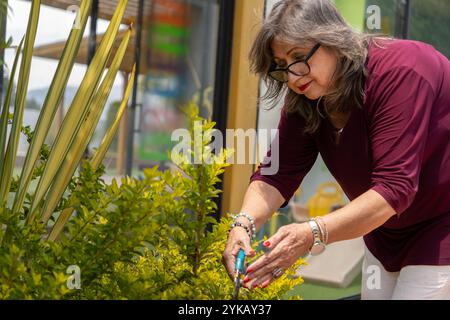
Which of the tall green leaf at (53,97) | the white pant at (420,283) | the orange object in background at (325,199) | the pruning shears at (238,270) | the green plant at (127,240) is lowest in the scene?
the orange object in background at (325,199)

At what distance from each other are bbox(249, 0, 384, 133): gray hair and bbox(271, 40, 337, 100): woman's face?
2 centimetres

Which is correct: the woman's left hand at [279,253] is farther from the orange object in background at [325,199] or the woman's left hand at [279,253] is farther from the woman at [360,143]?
the orange object in background at [325,199]

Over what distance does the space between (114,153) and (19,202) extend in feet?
9.70

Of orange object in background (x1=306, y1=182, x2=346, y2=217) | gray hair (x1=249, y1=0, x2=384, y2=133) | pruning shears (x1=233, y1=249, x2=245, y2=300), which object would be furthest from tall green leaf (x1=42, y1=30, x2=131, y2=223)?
orange object in background (x1=306, y1=182, x2=346, y2=217)

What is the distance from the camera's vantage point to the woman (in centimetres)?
155

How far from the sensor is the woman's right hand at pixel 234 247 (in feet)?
5.19

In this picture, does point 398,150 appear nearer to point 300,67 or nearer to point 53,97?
point 300,67

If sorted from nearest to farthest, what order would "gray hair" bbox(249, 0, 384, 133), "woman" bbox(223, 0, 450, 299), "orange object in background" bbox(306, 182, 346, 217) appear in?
1. "woman" bbox(223, 0, 450, 299)
2. "gray hair" bbox(249, 0, 384, 133)
3. "orange object in background" bbox(306, 182, 346, 217)

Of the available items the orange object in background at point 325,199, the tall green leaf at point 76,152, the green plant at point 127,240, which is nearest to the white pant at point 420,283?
the green plant at point 127,240

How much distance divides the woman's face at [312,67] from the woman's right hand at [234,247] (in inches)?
15.3

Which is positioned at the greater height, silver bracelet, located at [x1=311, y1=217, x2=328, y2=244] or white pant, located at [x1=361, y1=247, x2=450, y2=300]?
silver bracelet, located at [x1=311, y1=217, x2=328, y2=244]

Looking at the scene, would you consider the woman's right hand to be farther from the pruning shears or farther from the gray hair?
the gray hair
